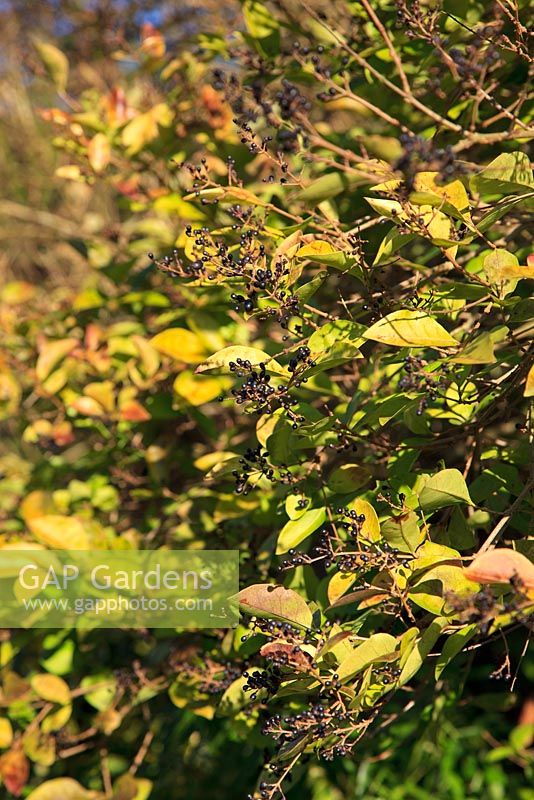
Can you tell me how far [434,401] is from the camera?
1092 mm

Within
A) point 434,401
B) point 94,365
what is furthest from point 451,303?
point 94,365

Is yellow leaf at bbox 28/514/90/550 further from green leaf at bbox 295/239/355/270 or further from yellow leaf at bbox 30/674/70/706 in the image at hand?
green leaf at bbox 295/239/355/270

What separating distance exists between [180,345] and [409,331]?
0.65m

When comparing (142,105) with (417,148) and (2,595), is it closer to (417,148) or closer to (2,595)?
(2,595)

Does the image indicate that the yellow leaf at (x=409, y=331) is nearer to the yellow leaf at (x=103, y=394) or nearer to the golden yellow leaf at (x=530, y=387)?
the golden yellow leaf at (x=530, y=387)

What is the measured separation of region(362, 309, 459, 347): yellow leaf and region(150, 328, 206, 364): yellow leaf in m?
0.59

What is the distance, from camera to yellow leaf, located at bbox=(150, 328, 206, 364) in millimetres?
1474

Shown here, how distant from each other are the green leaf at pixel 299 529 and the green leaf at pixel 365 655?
0.21 m

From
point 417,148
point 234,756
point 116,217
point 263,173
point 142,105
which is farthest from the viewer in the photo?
point 116,217

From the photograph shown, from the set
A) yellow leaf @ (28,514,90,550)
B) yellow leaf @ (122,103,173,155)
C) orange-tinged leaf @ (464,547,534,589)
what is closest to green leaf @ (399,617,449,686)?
orange-tinged leaf @ (464,547,534,589)

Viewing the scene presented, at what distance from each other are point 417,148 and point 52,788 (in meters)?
1.41

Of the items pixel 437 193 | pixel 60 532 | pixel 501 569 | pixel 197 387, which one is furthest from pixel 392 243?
pixel 60 532

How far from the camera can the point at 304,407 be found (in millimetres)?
1133

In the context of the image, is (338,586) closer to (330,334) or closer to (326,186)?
(330,334)
